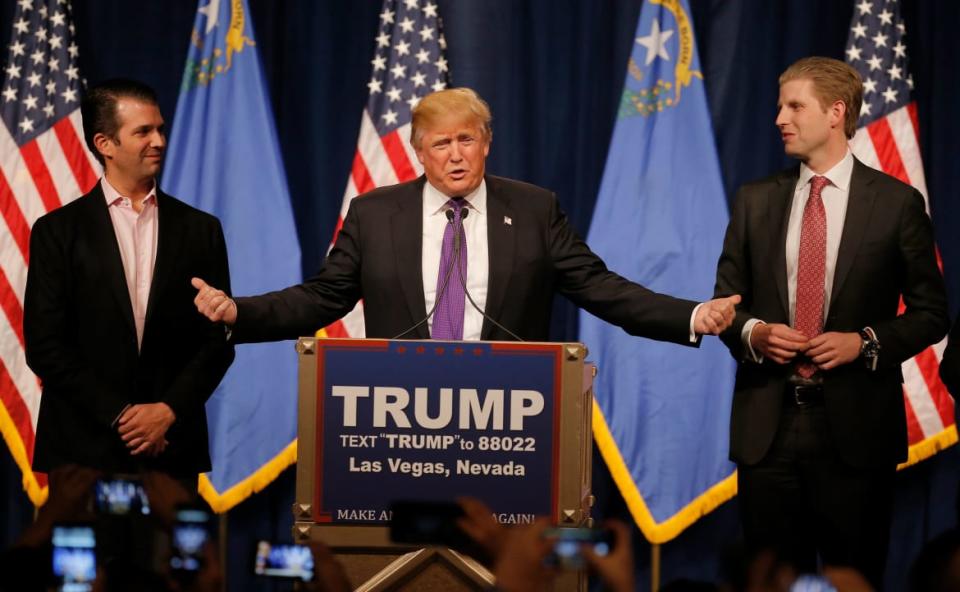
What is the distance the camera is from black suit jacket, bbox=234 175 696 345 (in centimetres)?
347

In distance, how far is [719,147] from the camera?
5.49 meters

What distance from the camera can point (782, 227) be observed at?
3744 mm

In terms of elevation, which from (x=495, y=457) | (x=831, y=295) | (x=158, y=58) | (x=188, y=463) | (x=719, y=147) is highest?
(x=158, y=58)

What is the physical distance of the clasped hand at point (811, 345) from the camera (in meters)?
3.53

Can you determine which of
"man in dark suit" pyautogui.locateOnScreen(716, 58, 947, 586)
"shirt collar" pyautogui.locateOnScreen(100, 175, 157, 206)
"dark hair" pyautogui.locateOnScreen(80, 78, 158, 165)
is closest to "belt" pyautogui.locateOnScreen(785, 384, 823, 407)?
"man in dark suit" pyautogui.locateOnScreen(716, 58, 947, 586)

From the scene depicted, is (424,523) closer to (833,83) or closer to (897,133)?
(833,83)

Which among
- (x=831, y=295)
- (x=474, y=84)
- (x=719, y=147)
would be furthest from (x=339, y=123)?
(x=831, y=295)

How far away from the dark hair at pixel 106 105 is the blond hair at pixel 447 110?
2.96 feet

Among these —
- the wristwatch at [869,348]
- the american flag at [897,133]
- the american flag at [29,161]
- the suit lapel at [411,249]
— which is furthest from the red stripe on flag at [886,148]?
the american flag at [29,161]

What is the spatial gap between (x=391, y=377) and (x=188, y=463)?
42.4 inches

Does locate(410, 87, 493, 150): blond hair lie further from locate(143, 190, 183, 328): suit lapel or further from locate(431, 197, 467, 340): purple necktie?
locate(143, 190, 183, 328): suit lapel

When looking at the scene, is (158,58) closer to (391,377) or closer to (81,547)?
(391,377)

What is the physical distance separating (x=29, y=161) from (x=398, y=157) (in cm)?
153

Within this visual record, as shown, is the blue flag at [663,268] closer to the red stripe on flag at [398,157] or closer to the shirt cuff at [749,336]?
the red stripe on flag at [398,157]
